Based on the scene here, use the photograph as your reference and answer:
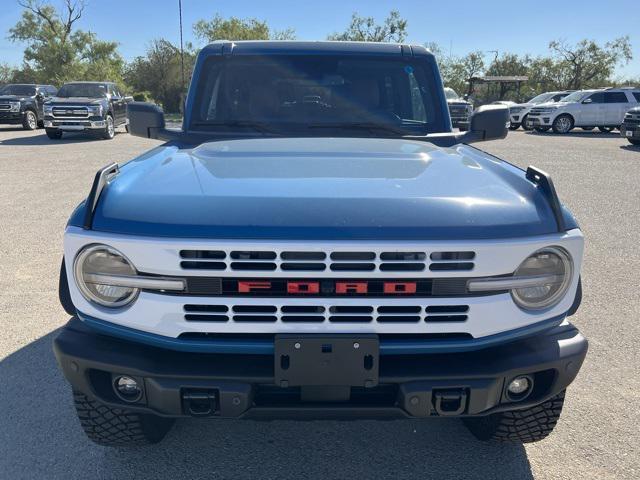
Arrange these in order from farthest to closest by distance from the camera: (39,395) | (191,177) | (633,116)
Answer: (633,116) < (39,395) < (191,177)

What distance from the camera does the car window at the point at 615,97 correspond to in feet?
72.1

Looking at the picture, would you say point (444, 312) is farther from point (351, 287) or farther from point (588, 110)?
point (588, 110)

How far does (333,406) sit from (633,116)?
1774cm

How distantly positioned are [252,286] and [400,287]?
513mm

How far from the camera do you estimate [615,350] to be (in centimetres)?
374

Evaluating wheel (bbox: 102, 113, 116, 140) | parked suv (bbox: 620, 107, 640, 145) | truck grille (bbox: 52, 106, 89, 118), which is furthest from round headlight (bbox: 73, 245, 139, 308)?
parked suv (bbox: 620, 107, 640, 145)

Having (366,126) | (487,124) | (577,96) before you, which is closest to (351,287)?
(366,126)

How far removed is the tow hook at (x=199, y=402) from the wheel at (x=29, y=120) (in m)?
21.3

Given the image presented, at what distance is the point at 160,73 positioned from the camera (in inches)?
1997

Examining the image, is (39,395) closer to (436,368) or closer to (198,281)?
(198,281)

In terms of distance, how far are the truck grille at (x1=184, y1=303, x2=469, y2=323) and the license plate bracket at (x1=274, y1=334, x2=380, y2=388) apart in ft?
0.22

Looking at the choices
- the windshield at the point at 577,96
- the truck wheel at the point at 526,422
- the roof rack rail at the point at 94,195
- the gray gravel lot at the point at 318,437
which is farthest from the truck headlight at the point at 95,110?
the windshield at the point at 577,96

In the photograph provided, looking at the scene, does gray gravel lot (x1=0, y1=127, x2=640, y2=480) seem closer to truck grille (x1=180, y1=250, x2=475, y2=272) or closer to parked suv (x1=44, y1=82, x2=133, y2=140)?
truck grille (x1=180, y1=250, x2=475, y2=272)

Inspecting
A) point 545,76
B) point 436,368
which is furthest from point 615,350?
point 545,76
